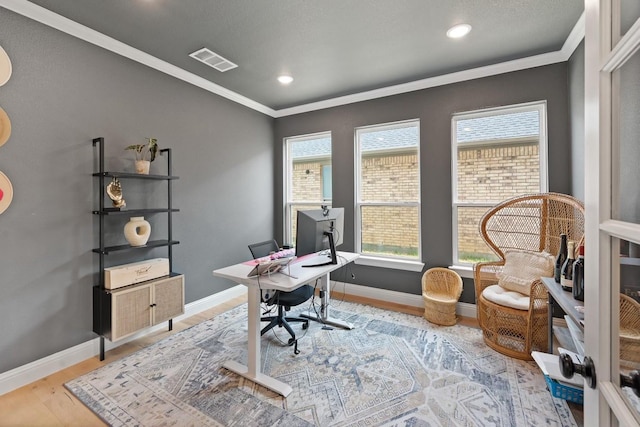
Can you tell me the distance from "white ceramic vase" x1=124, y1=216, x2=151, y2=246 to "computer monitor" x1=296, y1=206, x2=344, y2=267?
152cm

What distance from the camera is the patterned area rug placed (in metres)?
1.78

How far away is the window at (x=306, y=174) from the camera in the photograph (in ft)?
14.0

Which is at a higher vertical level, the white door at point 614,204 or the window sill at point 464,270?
the white door at point 614,204

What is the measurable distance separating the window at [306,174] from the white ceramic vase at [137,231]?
7.18 feet

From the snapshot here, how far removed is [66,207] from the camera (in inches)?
91.9

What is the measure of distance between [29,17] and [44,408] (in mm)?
2760

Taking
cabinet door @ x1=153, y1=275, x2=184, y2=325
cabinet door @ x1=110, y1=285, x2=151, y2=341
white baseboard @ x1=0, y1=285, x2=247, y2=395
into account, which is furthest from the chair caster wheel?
white baseboard @ x1=0, y1=285, x2=247, y2=395

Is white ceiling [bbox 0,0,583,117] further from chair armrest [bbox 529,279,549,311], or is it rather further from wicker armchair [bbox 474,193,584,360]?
chair armrest [bbox 529,279,549,311]

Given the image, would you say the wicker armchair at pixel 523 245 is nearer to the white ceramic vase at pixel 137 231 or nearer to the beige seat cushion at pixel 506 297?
the beige seat cushion at pixel 506 297

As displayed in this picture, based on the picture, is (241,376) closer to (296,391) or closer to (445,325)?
(296,391)

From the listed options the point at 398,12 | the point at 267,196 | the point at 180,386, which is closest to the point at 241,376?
the point at 180,386

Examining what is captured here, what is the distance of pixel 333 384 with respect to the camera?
82.3 inches

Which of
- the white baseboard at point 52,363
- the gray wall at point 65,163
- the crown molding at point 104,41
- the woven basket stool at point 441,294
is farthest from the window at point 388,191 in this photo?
the white baseboard at point 52,363

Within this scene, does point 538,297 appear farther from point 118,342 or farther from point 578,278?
point 118,342
